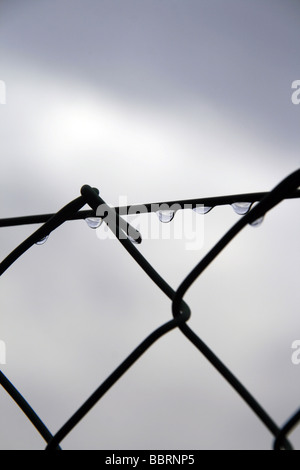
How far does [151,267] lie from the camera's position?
1.70 ft

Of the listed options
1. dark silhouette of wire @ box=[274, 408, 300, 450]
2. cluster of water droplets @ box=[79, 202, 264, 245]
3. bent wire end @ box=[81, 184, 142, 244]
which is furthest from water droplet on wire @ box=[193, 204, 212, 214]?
dark silhouette of wire @ box=[274, 408, 300, 450]

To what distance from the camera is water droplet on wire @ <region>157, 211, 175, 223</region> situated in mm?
591

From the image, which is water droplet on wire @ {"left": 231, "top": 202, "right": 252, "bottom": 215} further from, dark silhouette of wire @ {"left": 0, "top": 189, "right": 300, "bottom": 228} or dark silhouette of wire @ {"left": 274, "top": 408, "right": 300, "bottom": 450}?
dark silhouette of wire @ {"left": 274, "top": 408, "right": 300, "bottom": 450}

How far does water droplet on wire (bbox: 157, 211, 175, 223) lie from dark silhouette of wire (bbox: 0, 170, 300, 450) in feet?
0.07

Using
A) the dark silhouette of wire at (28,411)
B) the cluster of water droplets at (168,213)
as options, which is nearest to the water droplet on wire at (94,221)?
the cluster of water droplets at (168,213)

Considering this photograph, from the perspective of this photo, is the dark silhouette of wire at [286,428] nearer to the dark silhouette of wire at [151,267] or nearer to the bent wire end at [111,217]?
the dark silhouette of wire at [151,267]

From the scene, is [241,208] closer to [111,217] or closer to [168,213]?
[168,213]

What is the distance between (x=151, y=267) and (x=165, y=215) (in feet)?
0.39

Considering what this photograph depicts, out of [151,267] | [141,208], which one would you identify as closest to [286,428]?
[151,267]

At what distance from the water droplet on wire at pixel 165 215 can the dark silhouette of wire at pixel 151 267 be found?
2 centimetres
